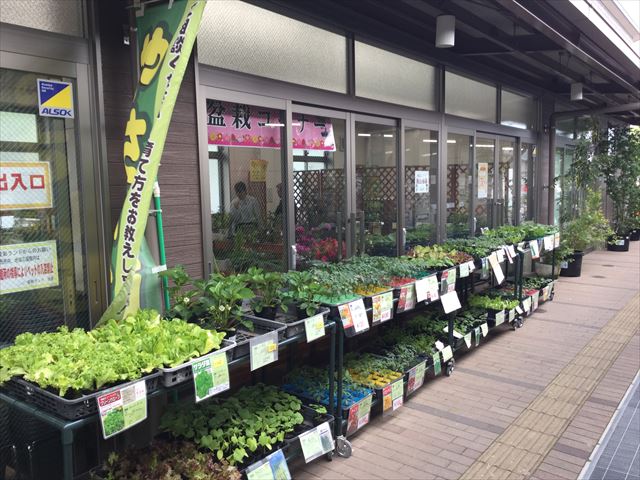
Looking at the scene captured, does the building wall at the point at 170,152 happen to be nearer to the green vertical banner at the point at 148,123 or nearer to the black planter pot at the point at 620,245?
the green vertical banner at the point at 148,123

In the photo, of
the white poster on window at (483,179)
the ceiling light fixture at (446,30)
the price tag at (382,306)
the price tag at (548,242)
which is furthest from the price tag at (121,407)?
the white poster on window at (483,179)

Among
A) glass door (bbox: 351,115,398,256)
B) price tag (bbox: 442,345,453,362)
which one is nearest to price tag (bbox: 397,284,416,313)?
price tag (bbox: 442,345,453,362)

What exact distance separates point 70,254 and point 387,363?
234cm

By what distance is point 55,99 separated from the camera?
2652 millimetres

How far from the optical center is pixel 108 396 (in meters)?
1.87

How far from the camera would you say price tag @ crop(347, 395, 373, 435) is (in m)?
3.27

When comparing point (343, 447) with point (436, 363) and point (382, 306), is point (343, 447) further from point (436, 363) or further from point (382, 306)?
point (436, 363)

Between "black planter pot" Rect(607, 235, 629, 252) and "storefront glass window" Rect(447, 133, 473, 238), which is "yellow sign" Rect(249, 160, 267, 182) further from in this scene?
"black planter pot" Rect(607, 235, 629, 252)

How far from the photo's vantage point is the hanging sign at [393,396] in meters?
3.55

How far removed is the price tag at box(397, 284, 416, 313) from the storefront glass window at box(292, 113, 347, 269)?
820 millimetres

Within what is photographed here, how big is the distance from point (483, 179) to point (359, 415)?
15.7 ft

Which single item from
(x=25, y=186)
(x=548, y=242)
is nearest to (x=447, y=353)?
(x=548, y=242)

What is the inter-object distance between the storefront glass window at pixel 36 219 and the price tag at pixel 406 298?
2.02m

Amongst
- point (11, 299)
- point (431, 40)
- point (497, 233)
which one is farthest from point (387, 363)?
point (431, 40)
